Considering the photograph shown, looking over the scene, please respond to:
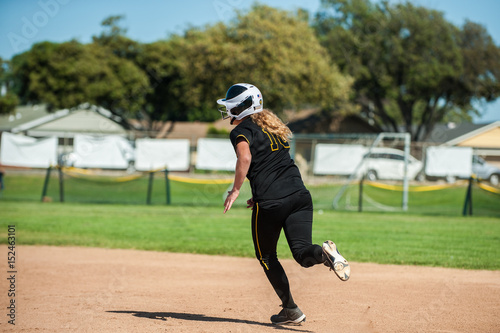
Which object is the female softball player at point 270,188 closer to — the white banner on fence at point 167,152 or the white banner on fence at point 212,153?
the white banner on fence at point 212,153

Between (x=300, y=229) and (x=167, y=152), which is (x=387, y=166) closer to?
(x=167, y=152)

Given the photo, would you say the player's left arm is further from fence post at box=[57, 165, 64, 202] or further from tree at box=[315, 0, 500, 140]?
tree at box=[315, 0, 500, 140]

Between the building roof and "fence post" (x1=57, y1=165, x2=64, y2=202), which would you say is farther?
the building roof

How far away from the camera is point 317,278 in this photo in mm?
7887

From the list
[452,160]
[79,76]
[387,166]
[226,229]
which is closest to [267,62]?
[387,166]

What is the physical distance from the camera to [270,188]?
4898 millimetres

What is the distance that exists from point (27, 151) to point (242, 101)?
20.6 m

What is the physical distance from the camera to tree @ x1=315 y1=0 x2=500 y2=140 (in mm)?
41094

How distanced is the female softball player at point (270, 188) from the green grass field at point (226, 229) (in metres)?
5.01

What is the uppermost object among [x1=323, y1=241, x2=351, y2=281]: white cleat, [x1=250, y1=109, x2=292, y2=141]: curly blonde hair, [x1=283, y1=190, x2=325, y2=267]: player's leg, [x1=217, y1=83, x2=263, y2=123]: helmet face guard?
[x1=217, y1=83, x2=263, y2=123]: helmet face guard

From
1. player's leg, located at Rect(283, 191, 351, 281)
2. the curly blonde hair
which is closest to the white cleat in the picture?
player's leg, located at Rect(283, 191, 351, 281)

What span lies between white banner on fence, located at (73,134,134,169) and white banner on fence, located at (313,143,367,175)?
8089 millimetres

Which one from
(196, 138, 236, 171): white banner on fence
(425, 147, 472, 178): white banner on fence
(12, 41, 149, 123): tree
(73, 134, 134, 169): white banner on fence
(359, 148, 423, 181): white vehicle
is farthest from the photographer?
(12, 41, 149, 123): tree

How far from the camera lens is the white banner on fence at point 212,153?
22344 mm
